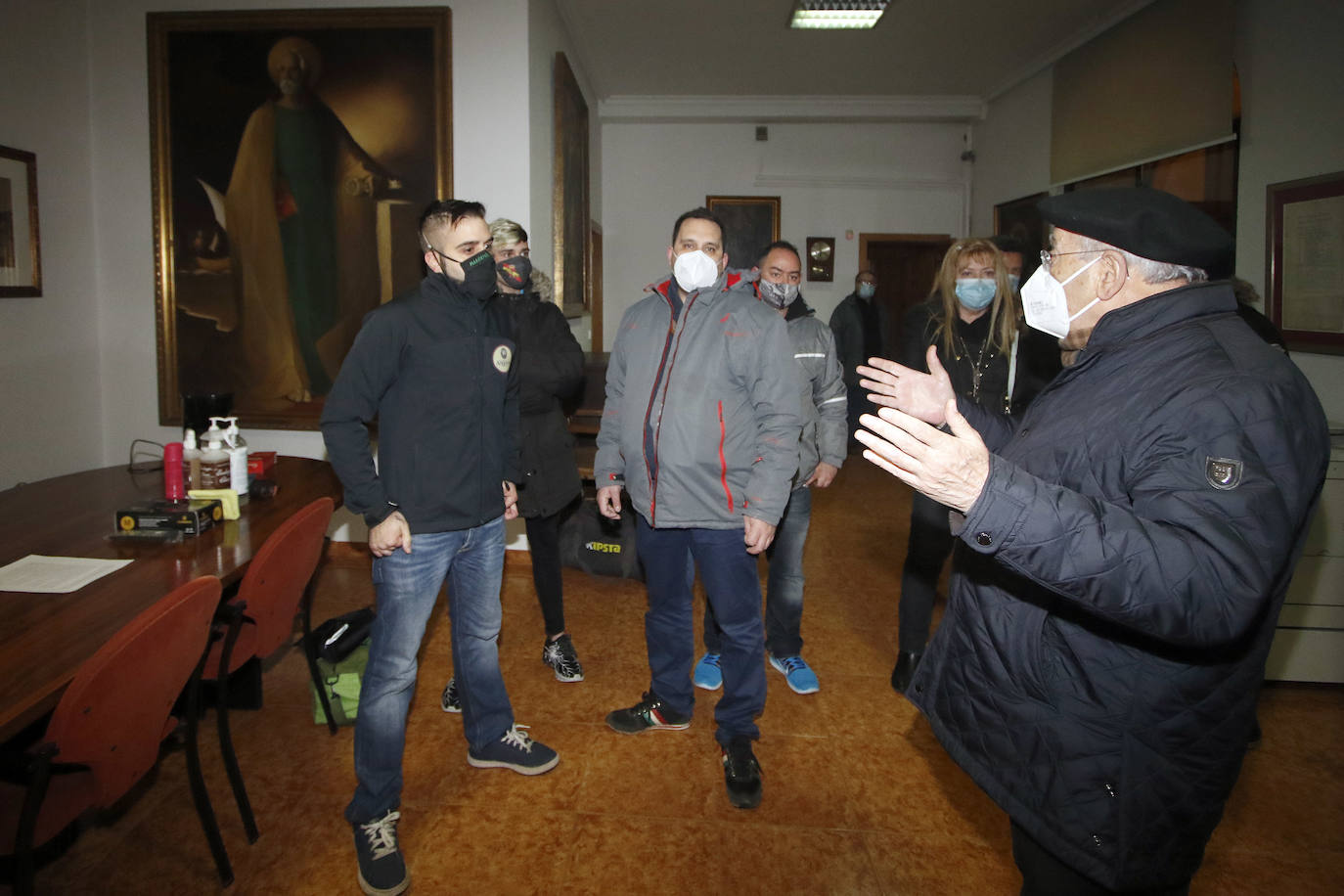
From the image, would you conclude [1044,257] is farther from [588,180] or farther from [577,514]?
[588,180]

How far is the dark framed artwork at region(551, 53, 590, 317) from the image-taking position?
4.75 m

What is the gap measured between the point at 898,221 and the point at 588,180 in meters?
3.41

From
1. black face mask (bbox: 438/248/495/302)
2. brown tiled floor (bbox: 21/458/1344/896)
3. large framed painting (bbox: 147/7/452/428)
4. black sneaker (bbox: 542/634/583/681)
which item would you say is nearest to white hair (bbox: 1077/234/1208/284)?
black face mask (bbox: 438/248/495/302)

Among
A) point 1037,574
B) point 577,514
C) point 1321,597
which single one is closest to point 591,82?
point 577,514

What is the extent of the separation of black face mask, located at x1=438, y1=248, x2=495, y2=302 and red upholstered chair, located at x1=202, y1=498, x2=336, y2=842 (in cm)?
83

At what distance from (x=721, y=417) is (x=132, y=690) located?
1.47 meters

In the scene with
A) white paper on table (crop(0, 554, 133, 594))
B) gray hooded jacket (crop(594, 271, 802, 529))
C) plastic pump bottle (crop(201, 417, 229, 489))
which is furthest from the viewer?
plastic pump bottle (crop(201, 417, 229, 489))

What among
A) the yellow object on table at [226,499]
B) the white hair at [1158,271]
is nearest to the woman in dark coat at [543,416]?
the yellow object on table at [226,499]

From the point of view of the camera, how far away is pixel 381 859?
186 cm

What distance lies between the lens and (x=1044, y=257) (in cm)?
135

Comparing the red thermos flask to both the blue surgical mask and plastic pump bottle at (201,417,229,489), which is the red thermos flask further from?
the blue surgical mask

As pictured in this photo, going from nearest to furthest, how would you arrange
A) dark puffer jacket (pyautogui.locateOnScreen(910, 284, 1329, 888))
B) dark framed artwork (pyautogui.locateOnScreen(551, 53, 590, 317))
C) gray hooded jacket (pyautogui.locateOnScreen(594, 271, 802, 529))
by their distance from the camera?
dark puffer jacket (pyautogui.locateOnScreen(910, 284, 1329, 888))
gray hooded jacket (pyautogui.locateOnScreen(594, 271, 802, 529))
dark framed artwork (pyautogui.locateOnScreen(551, 53, 590, 317))

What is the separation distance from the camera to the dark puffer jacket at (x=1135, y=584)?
93 cm

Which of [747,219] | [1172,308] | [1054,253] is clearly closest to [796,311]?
[1054,253]
